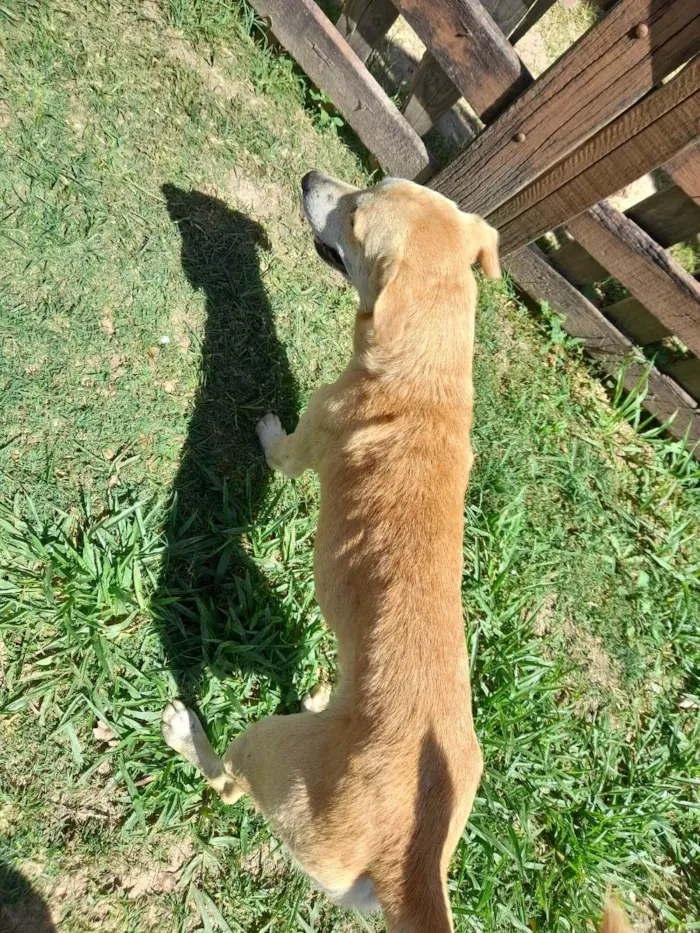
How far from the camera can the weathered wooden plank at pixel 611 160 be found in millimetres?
2883

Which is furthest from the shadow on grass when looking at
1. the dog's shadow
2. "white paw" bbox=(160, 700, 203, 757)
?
the dog's shadow

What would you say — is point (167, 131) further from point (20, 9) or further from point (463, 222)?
point (463, 222)

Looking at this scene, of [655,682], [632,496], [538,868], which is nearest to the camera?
[538,868]

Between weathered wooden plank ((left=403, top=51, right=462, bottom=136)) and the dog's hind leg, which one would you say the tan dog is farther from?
weathered wooden plank ((left=403, top=51, right=462, bottom=136))

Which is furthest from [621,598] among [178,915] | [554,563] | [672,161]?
[178,915]

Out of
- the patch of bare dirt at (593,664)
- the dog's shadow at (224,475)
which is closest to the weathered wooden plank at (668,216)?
the dog's shadow at (224,475)

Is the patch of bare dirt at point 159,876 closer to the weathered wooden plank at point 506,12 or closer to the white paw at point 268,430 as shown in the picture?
the white paw at point 268,430

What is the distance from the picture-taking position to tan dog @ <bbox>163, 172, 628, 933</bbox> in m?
1.96

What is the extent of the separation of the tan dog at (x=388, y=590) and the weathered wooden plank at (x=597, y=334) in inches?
51.3

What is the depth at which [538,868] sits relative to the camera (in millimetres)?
3123

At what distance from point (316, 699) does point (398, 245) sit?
2.43m

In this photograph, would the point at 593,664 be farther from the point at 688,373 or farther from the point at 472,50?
the point at 472,50

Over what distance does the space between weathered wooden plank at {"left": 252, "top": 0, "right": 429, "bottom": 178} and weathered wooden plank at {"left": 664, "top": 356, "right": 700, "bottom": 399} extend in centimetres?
234

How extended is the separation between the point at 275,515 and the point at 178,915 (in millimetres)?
1959
